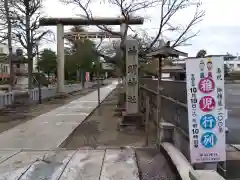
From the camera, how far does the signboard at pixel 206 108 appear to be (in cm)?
523

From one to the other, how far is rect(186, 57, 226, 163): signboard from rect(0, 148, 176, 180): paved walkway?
0.98 metres

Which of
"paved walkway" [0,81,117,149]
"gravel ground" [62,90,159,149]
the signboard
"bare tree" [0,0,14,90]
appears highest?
"bare tree" [0,0,14,90]

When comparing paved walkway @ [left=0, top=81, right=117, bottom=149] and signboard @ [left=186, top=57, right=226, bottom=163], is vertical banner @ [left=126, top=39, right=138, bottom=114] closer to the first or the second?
paved walkway @ [left=0, top=81, right=117, bottom=149]

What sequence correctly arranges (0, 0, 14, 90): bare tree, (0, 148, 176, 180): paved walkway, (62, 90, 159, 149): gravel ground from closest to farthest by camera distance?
(0, 148, 176, 180): paved walkway, (62, 90, 159, 149): gravel ground, (0, 0, 14, 90): bare tree

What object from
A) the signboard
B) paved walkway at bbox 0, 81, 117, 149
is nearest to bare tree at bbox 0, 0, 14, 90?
paved walkway at bbox 0, 81, 117, 149

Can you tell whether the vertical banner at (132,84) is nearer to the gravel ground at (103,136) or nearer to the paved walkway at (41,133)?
the gravel ground at (103,136)

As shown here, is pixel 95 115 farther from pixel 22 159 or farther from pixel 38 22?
pixel 38 22

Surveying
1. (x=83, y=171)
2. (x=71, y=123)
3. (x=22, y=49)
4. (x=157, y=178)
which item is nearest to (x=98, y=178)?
(x=83, y=171)

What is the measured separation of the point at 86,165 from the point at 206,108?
109 inches

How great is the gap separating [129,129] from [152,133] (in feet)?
4.17

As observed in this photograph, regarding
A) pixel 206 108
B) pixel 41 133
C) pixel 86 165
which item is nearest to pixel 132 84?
pixel 41 133

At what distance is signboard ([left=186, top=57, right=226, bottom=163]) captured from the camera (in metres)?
5.23

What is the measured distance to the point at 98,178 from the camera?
20.0ft

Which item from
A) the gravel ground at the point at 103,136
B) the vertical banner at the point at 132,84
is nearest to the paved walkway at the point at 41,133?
the gravel ground at the point at 103,136
